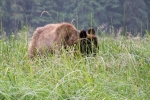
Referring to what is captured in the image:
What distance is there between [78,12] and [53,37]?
30699mm

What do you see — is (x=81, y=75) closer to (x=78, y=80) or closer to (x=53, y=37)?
(x=78, y=80)

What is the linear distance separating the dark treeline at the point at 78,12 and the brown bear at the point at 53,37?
21.8 meters

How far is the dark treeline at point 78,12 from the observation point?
111ft

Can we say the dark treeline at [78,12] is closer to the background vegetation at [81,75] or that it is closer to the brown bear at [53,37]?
the brown bear at [53,37]

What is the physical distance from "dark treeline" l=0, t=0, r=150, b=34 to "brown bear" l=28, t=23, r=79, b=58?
21789mm

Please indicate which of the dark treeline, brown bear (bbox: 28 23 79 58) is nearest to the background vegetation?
brown bear (bbox: 28 23 79 58)

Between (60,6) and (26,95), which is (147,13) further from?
(26,95)

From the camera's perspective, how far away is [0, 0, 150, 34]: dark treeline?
33688mm

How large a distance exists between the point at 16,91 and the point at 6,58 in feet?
6.75

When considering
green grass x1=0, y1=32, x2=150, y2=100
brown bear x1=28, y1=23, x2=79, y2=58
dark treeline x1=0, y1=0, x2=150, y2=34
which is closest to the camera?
green grass x1=0, y1=32, x2=150, y2=100

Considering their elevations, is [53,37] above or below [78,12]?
below

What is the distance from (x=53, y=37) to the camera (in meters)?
9.17

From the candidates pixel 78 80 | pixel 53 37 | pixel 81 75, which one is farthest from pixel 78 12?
pixel 78 80

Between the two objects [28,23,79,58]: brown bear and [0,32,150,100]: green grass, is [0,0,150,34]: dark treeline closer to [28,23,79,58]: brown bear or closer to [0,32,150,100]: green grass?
[28,23,79,58]: brown bear
